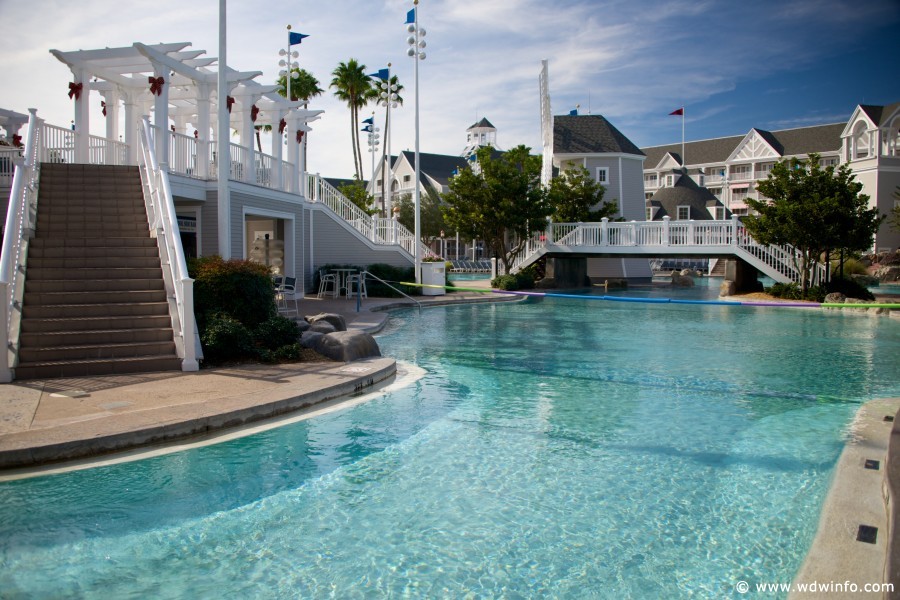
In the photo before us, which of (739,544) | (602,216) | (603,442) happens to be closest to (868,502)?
(739,544)

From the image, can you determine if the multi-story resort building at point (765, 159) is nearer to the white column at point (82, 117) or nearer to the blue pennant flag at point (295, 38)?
the blue pennant flag at point (295, 38)

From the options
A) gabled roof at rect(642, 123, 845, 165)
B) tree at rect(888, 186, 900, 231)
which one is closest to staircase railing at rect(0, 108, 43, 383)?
tree at rect(888, 186, 900, 231)

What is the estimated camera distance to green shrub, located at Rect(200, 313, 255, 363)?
1051 centimetres

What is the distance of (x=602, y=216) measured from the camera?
36094 mm

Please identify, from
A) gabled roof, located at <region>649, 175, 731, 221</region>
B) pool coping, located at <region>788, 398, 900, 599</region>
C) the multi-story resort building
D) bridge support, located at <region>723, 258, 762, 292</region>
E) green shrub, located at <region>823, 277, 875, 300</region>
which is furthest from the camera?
gabled roof, located at <region>649, 175, 731, 221</region>

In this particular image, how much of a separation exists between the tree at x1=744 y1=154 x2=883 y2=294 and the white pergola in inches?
683

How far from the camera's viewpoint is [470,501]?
5914mm

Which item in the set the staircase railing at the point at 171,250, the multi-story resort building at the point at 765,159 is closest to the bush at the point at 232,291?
the staircase railing at the point at 171,250

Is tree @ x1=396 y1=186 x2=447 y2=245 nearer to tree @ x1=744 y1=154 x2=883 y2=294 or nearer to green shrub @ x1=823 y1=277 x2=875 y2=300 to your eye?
tree @ x1=744 y1=154 x2=883 y2=294

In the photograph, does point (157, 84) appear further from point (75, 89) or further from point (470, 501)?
point (470, 501)

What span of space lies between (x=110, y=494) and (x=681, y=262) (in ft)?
218

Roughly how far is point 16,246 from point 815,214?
23.6 meters

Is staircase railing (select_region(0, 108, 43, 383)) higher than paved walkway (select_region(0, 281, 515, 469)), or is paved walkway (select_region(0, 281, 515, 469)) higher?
staircase railing (select_region(0, 108, 43, 383))

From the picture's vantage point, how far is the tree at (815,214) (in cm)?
2362
